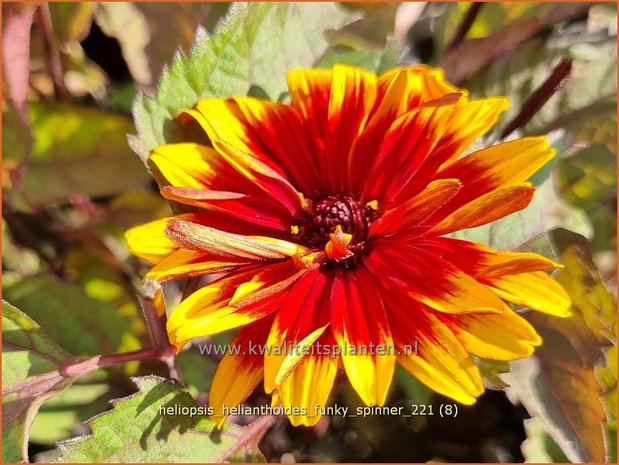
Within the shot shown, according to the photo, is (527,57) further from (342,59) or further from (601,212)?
(342,59)

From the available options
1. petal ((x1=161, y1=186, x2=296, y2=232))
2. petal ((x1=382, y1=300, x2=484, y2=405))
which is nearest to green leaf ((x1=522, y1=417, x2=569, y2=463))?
petal ((x1=382, y1=300, x2=484, y2=405))

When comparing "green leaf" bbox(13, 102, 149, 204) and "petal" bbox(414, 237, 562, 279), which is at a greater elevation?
"green leaf" bbox(13, 102, 149, 204)

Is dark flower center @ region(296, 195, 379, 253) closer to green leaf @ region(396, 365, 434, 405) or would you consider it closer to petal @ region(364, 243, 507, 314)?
petal @ region(364, 243, 507, 314)

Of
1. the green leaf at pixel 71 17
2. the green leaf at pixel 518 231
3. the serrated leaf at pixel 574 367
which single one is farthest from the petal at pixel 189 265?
the green leaf at pixel 71 17

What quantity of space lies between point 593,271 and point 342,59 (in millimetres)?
427

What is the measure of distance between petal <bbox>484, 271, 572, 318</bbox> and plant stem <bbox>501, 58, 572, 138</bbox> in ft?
1.28

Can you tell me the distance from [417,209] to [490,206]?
0.07 meters

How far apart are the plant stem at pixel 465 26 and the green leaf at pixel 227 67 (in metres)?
0.34

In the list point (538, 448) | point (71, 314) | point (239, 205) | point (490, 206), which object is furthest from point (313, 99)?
point (538, 448)

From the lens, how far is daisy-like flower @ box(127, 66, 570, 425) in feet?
2.06

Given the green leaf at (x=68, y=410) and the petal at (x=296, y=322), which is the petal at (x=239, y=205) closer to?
the petal at (x=296, y=322)

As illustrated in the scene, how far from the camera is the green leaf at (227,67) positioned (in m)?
0.77

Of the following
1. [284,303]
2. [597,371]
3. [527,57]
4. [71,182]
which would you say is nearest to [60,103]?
[71,182]

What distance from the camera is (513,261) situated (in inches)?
24.1
